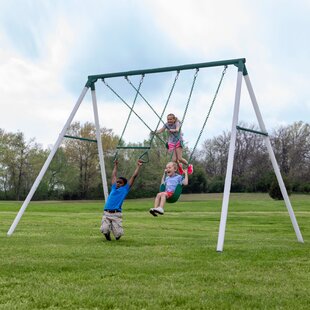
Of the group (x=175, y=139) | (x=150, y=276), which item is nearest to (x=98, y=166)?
(x=175, y=139)

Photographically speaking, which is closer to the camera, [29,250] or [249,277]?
[249,277]

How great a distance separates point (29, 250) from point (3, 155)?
51.1 meters

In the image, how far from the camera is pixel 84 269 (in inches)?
247

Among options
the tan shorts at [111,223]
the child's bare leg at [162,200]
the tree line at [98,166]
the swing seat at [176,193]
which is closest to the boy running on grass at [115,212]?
the tan shorts at [111,223]

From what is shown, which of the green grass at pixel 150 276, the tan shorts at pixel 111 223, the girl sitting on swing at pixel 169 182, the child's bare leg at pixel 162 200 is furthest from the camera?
the tan shorts at pixel 111 223

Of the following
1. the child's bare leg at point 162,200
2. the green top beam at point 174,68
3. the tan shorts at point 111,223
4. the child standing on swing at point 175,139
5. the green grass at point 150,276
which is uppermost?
the green top beam at point 174,68

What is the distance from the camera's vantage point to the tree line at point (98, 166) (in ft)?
179

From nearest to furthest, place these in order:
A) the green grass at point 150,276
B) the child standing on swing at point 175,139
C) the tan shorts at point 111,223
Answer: the green grass at point 150,276
the tan shorts at point 111,223
the child standing on swing at point 175,139

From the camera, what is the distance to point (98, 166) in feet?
183

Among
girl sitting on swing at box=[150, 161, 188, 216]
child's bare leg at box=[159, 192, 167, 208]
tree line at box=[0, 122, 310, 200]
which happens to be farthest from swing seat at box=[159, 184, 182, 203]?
tree line at box=[0, 122, 310, 200]

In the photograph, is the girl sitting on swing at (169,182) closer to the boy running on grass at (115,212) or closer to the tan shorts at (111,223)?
the boy running on grass at (115,212)

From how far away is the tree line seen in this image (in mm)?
54594

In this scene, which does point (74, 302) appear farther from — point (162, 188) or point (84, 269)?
point (162, 188)

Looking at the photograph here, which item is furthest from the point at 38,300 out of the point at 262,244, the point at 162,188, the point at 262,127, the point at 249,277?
the point at 262,127
